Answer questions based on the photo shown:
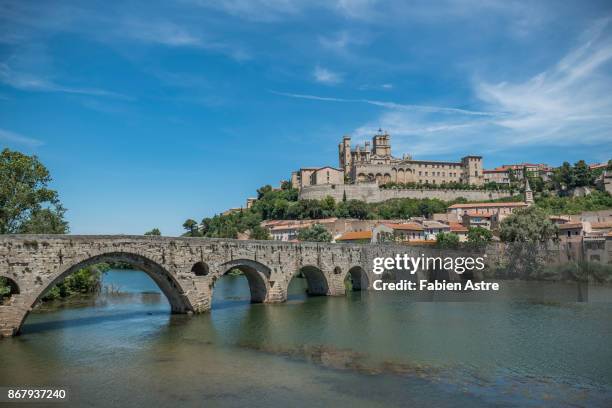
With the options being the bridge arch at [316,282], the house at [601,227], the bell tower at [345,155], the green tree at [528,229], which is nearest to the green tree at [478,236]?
the green tree at [528,229]

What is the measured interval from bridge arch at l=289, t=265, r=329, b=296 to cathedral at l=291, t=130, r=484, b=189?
3071 inches

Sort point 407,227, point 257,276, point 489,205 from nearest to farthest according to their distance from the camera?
point 257,276 < point 407,227 < point 489,205

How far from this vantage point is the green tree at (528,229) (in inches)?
2318

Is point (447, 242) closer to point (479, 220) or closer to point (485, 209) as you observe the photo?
point (479, 220)

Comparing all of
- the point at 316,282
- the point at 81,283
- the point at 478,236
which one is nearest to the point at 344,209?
the point at 478,236

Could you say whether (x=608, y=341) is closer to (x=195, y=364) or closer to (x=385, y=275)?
(x=195, y=364)

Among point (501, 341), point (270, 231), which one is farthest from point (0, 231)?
point (270, 231)

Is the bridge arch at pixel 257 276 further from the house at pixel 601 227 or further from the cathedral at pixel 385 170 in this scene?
the cathedral at pixel 385 170

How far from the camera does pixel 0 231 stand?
31.2m

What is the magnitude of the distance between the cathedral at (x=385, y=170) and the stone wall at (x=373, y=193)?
4226 millimetres

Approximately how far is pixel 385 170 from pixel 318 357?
108 meters

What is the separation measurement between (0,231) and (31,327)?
886cm

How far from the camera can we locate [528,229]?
59.0m

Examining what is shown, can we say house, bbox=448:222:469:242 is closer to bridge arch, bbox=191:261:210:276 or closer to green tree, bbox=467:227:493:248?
green tree, bbox=467:227:493:248
